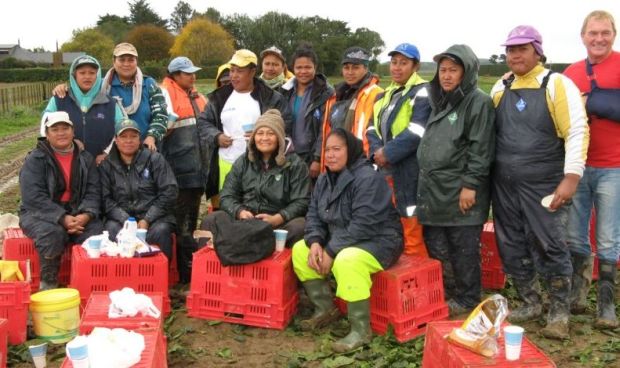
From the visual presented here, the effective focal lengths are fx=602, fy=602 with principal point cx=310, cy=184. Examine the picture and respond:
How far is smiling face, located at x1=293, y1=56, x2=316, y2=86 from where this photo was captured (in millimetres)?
6156

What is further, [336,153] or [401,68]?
[401,68]

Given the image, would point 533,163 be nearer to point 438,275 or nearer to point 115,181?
point 438,275

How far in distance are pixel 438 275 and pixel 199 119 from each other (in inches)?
118

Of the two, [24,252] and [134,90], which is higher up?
[134,90]

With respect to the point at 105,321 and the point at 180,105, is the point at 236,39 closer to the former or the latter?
the point at 180,105

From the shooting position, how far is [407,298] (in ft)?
15.1

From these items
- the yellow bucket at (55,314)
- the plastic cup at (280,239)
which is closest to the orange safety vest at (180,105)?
the plastic cup at (280,239)

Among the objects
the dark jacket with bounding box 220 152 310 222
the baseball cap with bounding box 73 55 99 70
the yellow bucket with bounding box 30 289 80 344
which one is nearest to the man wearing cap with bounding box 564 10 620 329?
the dark jacket with bounding box 220 152 310 222

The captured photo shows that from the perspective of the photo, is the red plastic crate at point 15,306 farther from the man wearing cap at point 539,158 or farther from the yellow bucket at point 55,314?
the man wearing cap at point 539,158

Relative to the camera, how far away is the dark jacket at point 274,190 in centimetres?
545

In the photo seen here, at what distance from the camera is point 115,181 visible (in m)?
5.73

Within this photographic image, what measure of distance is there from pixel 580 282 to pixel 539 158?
1.37 meters

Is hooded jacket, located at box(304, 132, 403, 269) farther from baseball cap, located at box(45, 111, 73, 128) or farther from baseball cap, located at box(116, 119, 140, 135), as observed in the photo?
baseball cap, located at box(45, 111, 73, 128)

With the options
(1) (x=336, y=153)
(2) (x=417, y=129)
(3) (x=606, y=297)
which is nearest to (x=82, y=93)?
(1) (x=336, y=153)
